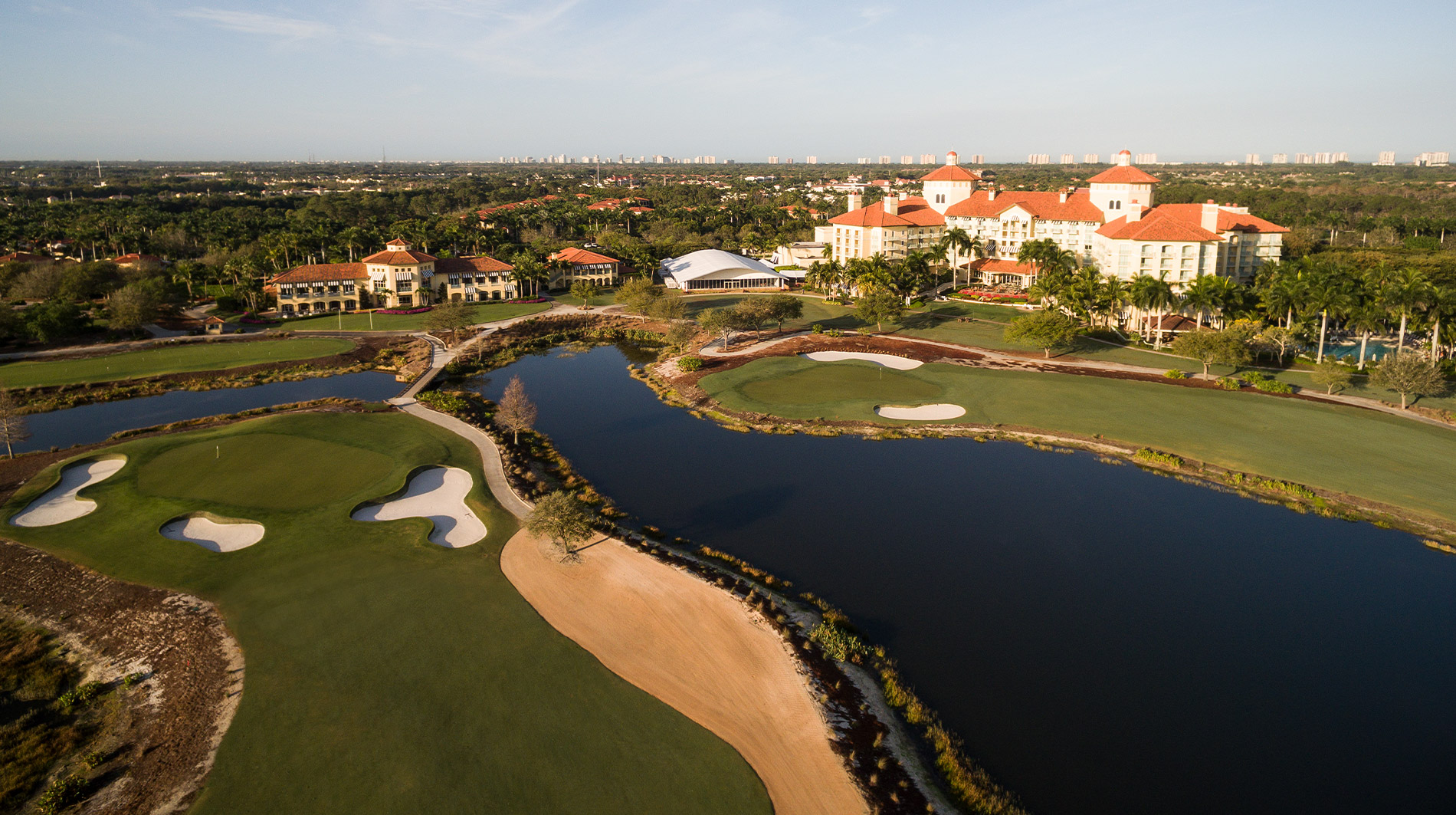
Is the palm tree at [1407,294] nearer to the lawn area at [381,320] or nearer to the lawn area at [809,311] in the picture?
the lawn area at [809,311]

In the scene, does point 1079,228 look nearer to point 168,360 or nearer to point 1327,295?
point 1327,295

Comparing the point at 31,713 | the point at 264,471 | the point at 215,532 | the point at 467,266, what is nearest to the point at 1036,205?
the point at 467,266

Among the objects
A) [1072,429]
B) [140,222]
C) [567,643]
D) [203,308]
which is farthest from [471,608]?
[140,222]

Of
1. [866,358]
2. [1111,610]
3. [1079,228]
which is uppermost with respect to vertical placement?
[1079,228]

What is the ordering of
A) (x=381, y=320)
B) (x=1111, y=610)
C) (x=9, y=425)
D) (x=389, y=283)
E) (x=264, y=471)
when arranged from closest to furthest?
1. (x=1111, y=610)
2. (x=264, y=471)
3. (x=9, y=425)
4. (x=381, y=320)
5. (x=389, y=283)

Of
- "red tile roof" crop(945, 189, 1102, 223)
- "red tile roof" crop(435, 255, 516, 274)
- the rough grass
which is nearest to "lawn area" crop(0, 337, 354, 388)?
"red tile roof" crop(435, 255, 516, 274)

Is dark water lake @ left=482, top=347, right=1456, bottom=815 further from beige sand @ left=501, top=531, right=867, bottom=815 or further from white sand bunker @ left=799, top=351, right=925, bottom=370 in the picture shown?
white sand bunker @ left=799, top=351, right=925, bottom=370

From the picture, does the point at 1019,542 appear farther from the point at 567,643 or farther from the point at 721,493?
the point at 567,643
